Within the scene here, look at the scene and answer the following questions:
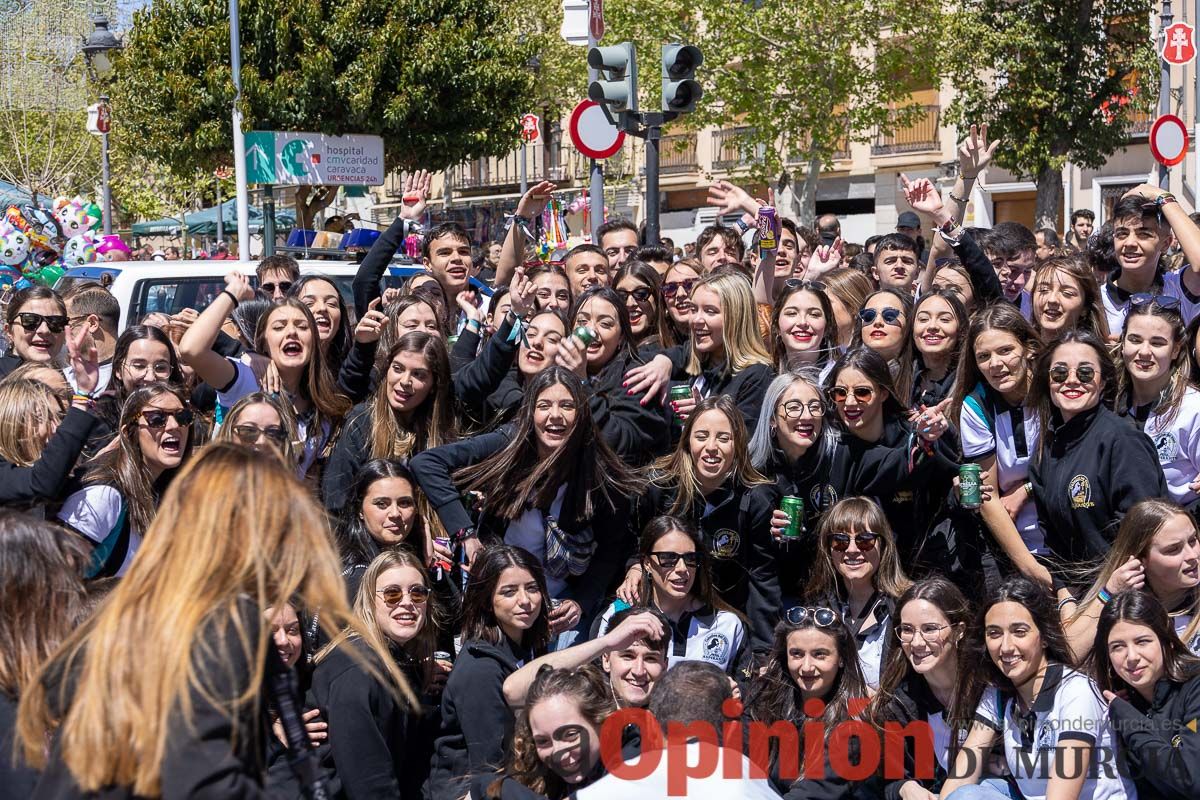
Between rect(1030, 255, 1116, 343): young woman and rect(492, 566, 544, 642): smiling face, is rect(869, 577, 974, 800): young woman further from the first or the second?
rect(1030, 255, 1116, 343): young woman

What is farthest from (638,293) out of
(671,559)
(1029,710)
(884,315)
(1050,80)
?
(1050,80)

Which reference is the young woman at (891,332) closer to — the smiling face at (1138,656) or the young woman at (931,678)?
the young woman at (931,678)

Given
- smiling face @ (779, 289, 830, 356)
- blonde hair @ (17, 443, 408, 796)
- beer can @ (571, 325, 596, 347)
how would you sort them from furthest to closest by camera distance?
smiling face @ (779, 289, 830, 356)
beer can @ (571, 325, 596, 347)
blonde hair @ (17, 443, 408, 796)

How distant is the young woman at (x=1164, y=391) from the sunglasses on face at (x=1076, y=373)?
0.37 metres

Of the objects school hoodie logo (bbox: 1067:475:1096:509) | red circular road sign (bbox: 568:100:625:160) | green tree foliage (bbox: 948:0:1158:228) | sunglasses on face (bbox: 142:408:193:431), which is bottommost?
school hoodie logo (bbox: 1067:475:1096:509)

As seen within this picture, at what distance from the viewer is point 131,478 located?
5.03 m

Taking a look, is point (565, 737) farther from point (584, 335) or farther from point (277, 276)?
point (277, 276)

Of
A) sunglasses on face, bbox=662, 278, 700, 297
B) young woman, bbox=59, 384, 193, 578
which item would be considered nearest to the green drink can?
sunglasses on face, bbox=662, 278, 700, 297

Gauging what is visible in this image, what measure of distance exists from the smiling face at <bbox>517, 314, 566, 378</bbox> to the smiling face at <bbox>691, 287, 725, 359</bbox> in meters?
0.61

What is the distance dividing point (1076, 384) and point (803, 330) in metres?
1.35

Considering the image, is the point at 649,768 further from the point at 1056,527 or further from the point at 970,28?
the point at 970,28

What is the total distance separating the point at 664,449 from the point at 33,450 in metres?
2.55

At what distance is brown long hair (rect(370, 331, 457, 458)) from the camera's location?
563cm

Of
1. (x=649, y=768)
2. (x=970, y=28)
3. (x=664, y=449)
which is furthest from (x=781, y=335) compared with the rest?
(x=970, y=28)
